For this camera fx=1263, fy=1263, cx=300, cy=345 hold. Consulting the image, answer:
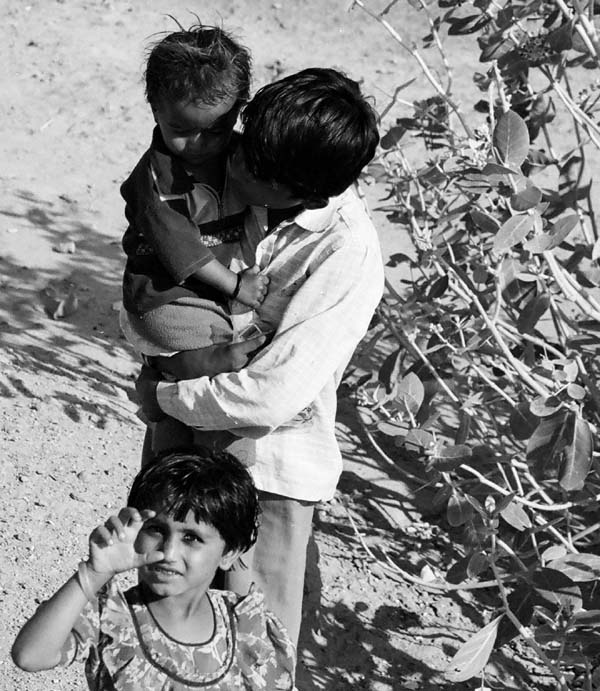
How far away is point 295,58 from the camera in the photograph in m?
7.09

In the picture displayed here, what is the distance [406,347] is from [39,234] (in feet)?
7.63

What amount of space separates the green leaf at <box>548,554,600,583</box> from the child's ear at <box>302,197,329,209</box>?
111cm

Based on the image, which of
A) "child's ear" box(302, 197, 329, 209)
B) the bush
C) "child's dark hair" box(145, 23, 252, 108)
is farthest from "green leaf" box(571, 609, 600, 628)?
"child's dark hair" box(145, 23, 252, 108)

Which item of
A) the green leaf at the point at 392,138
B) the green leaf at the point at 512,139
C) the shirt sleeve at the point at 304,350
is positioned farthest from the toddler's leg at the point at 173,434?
the green leaf at the point at 392,138

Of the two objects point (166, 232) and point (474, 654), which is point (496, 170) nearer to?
point (166, 232)

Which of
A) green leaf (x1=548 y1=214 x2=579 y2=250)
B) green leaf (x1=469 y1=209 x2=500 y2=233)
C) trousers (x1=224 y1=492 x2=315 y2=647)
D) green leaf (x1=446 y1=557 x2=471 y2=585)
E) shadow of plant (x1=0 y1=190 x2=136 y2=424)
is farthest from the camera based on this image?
shadow of plant (x1=0 y1=190 x2=136 y2=424)

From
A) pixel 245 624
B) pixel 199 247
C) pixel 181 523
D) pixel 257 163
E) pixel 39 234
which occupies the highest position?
pixel 257 163

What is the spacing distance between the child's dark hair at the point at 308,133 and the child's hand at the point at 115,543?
2.06ft

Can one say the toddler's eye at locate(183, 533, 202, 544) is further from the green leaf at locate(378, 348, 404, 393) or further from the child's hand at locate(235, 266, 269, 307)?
the green leaf at locate(378, 348, 404, 393)

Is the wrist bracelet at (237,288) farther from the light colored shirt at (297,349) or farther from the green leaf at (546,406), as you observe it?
the green leaf at (546,406)

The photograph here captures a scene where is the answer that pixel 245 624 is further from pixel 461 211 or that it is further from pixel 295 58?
pixel 295 58

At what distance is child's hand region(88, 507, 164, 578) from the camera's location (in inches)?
74.9

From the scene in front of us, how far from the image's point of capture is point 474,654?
2.78 meters

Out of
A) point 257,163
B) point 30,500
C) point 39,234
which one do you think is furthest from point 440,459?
point 39,234
